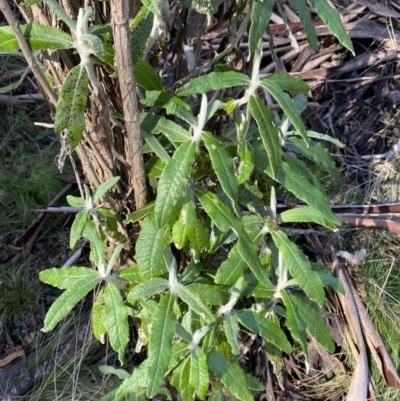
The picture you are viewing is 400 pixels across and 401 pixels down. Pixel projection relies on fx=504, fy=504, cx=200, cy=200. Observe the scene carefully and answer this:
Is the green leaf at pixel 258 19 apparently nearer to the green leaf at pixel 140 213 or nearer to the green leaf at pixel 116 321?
the green leaf at pixel 140 213

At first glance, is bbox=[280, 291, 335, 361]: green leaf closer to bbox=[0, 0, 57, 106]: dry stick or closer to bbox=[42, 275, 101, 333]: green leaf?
bbox=[42, 275, 101, 333]: green leaf

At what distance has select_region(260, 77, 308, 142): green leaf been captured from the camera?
96 centimetres

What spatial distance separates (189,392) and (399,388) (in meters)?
0.86

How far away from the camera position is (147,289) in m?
1.09

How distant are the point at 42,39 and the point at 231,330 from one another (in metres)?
0.74

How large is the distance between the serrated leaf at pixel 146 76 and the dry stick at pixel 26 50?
173mm

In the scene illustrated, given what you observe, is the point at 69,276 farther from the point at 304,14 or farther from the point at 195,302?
the point at 304,14

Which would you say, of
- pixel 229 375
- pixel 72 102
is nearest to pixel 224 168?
pixel 72 102

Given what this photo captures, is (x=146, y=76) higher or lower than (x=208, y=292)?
higher

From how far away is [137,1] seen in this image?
100cm

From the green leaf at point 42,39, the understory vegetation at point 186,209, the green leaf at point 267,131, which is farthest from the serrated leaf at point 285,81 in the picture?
the green leaf at point 42,39

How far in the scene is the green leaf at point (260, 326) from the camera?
1216 mm

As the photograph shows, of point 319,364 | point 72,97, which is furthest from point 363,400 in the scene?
point 72,97

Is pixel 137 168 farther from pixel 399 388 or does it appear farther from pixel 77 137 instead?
pixel 399 388
